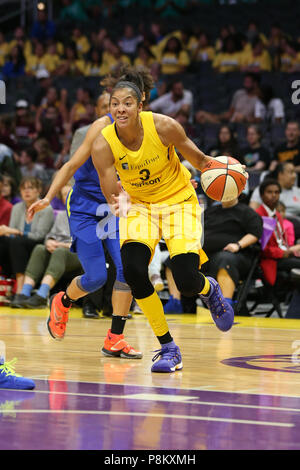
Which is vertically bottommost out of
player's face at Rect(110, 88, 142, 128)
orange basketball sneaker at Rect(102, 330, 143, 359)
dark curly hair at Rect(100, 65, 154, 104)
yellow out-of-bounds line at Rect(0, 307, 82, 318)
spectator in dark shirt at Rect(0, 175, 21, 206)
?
yellow out-of-bounds line at Rect(0, 307, 82, 318)

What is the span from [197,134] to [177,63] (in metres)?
2.55

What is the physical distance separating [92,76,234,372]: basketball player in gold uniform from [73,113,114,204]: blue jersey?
1.17m

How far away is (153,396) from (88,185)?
2653mm

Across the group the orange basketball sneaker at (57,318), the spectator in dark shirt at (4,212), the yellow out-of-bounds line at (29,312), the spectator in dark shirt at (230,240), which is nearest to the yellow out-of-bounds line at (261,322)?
the spectator in dark shirt at (230,240)

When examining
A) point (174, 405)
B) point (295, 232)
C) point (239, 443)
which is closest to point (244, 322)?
point (295, 232)

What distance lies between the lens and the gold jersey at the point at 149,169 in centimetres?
469

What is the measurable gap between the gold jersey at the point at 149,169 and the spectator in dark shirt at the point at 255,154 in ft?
20.0

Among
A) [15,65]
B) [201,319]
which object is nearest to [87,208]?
[201,319]

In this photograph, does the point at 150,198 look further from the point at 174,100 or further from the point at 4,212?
the point at 174,100

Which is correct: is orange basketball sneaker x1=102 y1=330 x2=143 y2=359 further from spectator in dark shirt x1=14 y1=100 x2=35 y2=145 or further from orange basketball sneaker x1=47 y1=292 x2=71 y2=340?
spectator in dark shirt x1=14 y1=100 x2=35 y2=145

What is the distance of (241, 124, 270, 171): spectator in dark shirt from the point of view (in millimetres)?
10871

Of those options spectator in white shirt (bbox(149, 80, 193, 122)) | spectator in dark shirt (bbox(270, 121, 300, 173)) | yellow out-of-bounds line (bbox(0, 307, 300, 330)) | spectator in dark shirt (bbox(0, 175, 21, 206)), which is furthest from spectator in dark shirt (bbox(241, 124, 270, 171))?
spectator in dark shirt (bbox(0, 175, 21, 206))

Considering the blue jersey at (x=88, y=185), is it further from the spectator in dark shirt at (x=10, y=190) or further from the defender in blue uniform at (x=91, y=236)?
the spectator in dark shirt at (x=10, y=190)

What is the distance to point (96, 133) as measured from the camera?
5.26 metres
